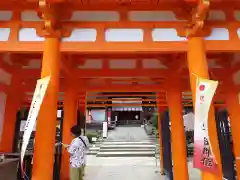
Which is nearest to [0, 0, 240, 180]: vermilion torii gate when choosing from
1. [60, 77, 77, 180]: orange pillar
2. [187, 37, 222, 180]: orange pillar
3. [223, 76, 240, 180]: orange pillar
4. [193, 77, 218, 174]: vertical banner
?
[187, 37, 222, 180]: orange pillar

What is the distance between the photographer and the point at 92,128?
24797 mm

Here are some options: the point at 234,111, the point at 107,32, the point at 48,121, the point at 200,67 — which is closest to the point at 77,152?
the point at 48,121

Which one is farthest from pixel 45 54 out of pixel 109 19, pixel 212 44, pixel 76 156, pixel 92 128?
pixel 92 128

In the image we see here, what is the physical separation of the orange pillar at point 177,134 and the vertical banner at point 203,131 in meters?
2.66

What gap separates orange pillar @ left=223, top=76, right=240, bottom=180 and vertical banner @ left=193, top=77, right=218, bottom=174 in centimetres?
273

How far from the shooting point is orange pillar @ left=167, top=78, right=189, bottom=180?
234 inches

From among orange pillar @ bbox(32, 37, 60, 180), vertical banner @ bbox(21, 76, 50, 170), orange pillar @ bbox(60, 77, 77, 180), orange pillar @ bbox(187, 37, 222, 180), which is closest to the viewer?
vertical banner @ bbox(21, 76, 50, 170)

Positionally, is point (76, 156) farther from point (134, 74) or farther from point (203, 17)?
point (203, 17)

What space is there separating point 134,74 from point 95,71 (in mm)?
Result: 1008

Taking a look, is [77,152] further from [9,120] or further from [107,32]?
[9,120]

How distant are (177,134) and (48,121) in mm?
3696

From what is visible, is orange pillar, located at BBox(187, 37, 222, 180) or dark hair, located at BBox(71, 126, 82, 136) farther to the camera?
dark hair, located at BBox(71, 126, 82, 136)

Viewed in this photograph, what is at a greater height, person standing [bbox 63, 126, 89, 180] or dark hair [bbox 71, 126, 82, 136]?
dark hair [bbox 71, 126, 82, 136]

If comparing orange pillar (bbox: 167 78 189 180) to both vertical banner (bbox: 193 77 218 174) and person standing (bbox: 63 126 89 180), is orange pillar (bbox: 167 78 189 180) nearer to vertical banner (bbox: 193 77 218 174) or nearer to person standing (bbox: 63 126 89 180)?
person standing (bbox: 63 126 89 180)
